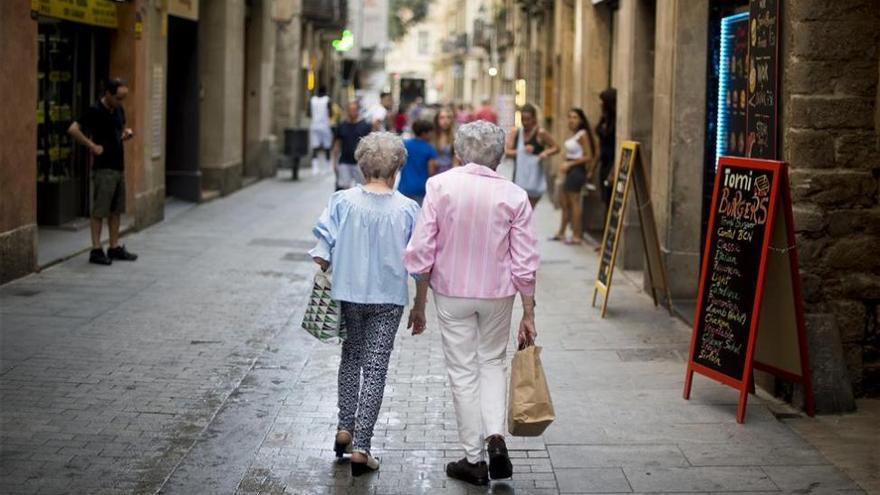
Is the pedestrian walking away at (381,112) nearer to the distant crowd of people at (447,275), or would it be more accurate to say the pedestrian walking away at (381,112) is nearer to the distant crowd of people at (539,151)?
the distant crowd of people at (539,151)

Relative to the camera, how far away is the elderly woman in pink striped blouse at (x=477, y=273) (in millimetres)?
6812

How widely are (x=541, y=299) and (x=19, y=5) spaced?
5.40 m

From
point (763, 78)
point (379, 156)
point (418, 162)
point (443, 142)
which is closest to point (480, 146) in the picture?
point (379, 156)

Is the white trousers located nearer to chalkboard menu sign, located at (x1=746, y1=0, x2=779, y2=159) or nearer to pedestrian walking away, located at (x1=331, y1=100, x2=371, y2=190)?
chalkboard menu sign, located at (x1=746, y1=0, x2=779, y2=159)

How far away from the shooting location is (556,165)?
83.8ft

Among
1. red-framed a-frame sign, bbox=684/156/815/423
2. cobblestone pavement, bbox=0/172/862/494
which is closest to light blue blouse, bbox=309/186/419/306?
cobblestone pavement, bbox=0/172/862/494

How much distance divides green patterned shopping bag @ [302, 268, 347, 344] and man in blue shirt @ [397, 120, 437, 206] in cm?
661

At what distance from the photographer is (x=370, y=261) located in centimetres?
709

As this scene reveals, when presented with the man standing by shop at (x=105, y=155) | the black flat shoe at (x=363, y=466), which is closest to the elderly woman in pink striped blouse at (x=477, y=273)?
the black flat shoe at (x=363, y=466)

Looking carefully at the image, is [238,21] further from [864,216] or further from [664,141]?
[864,216]

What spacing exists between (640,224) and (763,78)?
3278 mm

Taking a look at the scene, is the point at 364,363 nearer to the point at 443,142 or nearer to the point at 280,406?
the point at 280,406

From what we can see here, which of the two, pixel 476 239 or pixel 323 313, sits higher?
pixel 476 239

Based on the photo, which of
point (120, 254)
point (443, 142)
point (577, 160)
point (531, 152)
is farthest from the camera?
point (577, 160)
